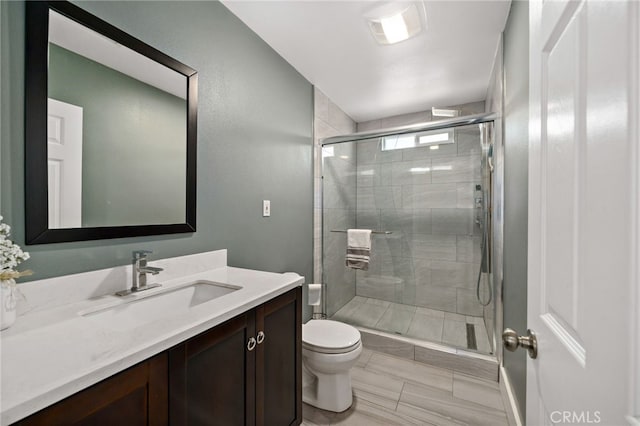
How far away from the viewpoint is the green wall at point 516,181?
4.24ft

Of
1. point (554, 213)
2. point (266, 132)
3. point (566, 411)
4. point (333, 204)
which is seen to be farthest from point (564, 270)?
point (333, 204)

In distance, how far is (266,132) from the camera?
1933mm

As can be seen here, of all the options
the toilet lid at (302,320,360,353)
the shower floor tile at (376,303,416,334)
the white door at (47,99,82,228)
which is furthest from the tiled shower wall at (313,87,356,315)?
the white door at (47,99,82,228)

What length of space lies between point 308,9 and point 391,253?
2024 mm

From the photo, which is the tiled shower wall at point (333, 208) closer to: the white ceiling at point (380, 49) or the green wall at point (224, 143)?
the green wall at point (224, 143)

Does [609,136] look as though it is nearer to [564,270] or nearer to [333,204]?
[564,270]

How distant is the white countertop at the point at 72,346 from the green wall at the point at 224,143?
0.72 ft

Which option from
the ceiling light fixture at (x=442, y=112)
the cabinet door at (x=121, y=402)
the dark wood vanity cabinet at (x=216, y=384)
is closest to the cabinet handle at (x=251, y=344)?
the dark wood vanity cabinet at (x=216, y=384)

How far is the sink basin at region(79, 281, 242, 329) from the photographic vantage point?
0.92 metres

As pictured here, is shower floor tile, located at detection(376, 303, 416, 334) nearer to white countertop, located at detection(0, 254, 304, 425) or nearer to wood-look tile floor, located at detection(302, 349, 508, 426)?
wood-look tile floor, located at detection(302, 349, 508, 426)

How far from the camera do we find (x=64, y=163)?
3.15ft

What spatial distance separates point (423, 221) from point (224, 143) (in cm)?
184

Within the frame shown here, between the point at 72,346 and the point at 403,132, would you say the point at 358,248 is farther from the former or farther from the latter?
the point at 72,346

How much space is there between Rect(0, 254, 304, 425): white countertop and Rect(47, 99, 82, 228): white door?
0.32 m
